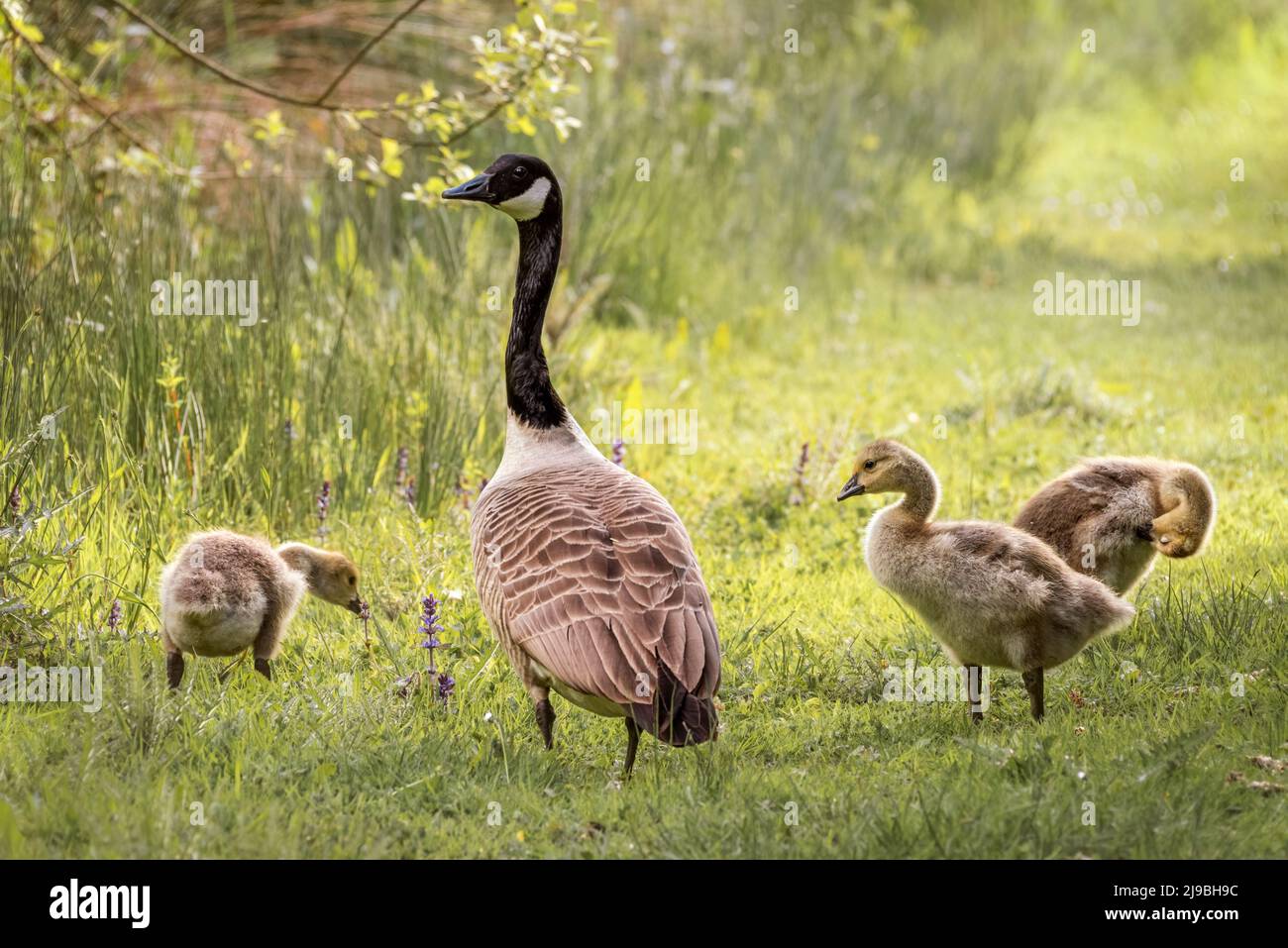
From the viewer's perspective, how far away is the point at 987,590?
5781mm

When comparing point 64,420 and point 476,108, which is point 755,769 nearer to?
point 64,420

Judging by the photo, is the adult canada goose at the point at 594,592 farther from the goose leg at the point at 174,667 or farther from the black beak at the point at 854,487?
the goose leg at the point at 174,667

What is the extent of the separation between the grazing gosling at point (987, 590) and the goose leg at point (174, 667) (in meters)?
2.88

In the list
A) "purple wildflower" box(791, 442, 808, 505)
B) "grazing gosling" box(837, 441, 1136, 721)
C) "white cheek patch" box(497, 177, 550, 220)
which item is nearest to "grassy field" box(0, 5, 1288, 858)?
"purple wildflower" box(791, 442, 808, 505)

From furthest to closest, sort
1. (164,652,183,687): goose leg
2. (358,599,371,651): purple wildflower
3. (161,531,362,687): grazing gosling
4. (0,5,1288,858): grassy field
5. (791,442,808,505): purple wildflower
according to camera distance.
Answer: (791,442,808,505): purple wildflower, (358,599,371,651): purple wildflower, (164,652,183,687): goose leg, (161,531,362,687): grazing gosling, (0,5,1288,858): grassy field

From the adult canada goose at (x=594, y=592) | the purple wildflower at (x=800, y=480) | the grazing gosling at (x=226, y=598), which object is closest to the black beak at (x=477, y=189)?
the adult canada goose at (x=594, y=592)

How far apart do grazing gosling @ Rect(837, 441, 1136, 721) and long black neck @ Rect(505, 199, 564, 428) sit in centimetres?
154

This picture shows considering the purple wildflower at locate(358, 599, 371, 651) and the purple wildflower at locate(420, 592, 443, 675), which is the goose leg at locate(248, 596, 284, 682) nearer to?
the purple wildflower at locate(358, 599, 371, 651)

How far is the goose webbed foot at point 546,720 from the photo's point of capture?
225 inches

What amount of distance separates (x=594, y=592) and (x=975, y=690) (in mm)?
1719

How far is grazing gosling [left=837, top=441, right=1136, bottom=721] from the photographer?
225 inches

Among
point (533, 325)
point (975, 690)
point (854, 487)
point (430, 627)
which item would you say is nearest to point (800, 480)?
point (854, 487)

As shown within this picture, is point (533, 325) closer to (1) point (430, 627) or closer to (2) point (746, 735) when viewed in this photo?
(1) point (430, 627)
